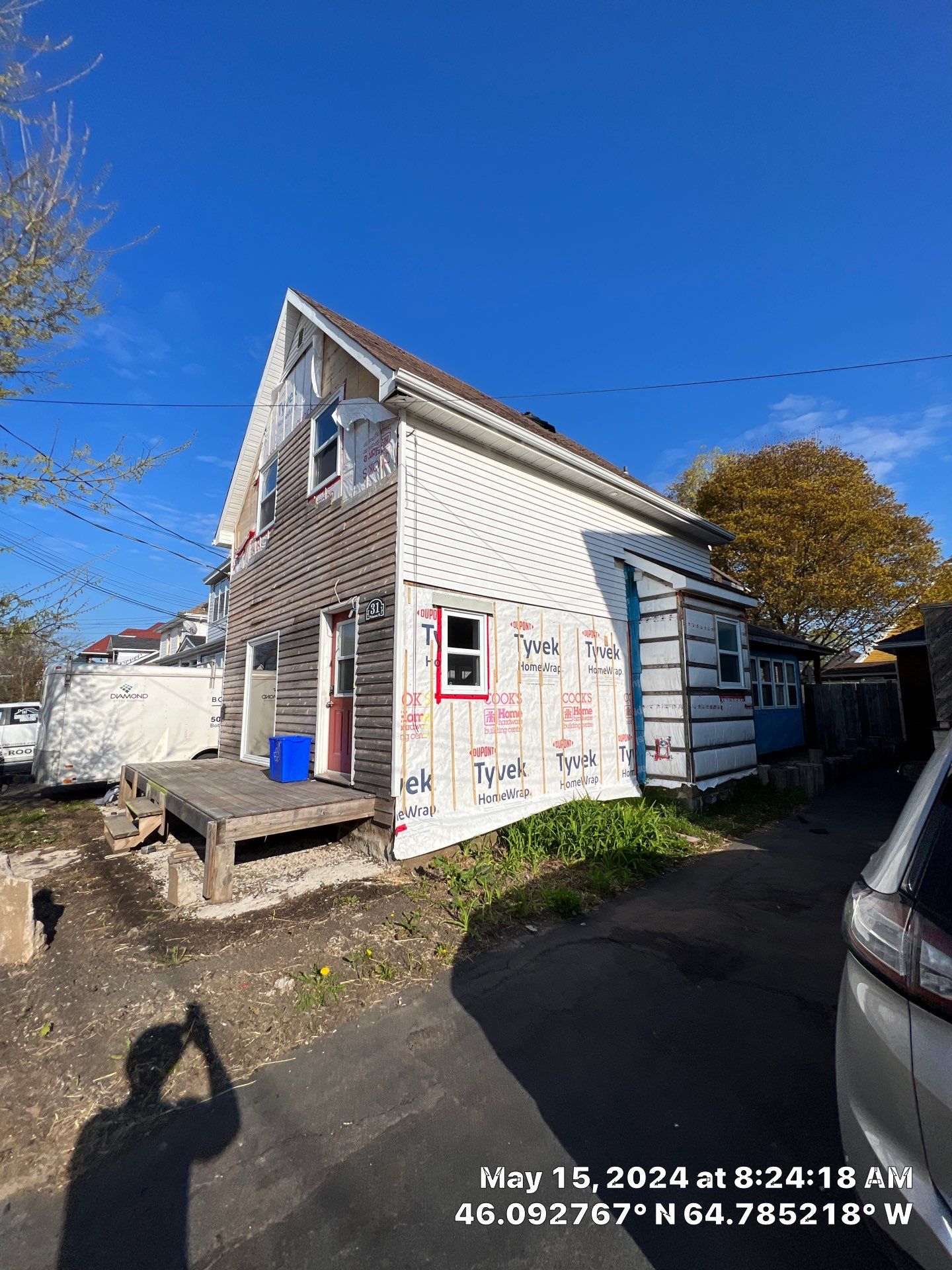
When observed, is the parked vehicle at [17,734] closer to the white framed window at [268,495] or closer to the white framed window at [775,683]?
the white framed window at [268,495]

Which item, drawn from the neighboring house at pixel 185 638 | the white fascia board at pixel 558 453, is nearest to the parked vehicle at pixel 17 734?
the neighboring house at pixel 185 638

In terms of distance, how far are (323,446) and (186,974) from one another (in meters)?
8.01

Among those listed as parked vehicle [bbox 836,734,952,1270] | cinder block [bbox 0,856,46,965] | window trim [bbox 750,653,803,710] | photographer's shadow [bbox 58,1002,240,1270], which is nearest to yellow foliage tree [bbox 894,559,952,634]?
window trim [bbox 750,653,803,710]

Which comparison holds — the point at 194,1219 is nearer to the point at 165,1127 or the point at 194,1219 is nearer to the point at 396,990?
the point at 165,1127

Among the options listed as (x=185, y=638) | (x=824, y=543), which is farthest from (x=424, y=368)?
(x=185, y=638)

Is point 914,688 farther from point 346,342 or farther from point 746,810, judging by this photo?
point 346,342

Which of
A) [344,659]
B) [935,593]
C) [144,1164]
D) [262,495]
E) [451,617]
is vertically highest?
[262,495]

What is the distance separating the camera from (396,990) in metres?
3.96

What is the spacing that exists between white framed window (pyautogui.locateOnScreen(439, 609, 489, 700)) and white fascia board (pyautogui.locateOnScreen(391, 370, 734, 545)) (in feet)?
9.19

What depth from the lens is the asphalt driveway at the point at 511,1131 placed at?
2.10m

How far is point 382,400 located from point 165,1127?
720cm

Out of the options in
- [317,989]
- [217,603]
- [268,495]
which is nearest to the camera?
[317,989]

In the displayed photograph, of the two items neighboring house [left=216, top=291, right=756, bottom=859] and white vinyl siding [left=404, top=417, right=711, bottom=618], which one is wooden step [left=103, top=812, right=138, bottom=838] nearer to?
neighboring house [left=216, top=291, right=756, bottom=859]

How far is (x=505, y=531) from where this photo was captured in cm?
835
